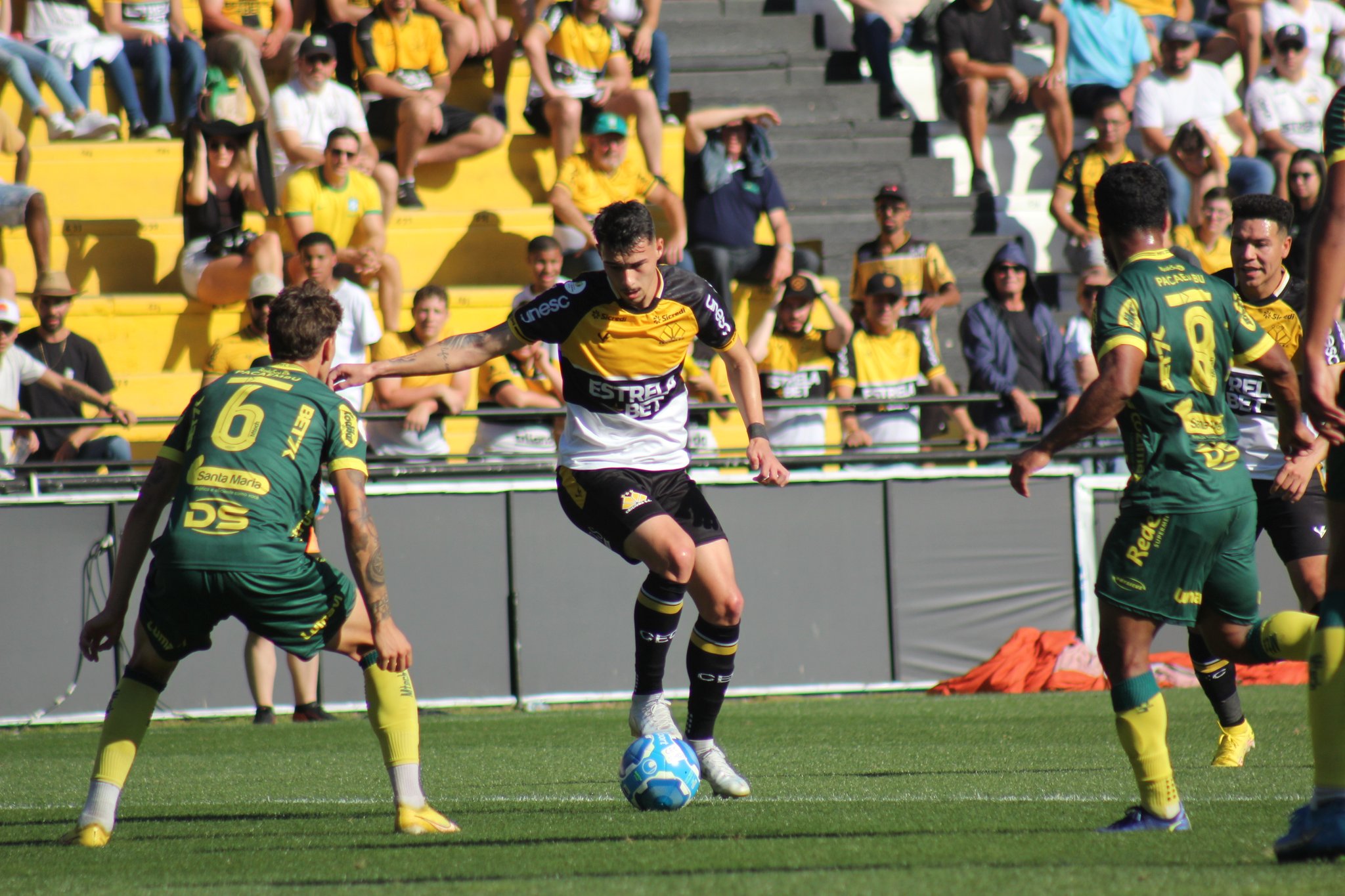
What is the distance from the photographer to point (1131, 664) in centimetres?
504

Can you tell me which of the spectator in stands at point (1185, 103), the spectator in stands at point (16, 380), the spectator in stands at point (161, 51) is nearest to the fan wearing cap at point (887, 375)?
the spectator in stands at point (1185, 103)

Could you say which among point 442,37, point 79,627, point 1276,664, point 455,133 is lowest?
point 1276,664

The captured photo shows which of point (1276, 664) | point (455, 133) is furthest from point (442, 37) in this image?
point (1276, 664)

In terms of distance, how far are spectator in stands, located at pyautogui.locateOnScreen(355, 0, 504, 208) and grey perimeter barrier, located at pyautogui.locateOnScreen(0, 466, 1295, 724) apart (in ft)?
15.0

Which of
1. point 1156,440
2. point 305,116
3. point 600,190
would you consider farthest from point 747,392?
point 305,116

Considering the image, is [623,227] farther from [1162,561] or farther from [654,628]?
[1162,561]

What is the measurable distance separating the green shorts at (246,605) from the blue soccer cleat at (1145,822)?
2.69 meters

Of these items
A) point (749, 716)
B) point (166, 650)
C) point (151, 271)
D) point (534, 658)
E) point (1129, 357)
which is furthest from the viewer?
point (151, 271)

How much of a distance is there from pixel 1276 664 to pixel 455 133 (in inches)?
357

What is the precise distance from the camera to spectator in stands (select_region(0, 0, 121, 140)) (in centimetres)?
1458

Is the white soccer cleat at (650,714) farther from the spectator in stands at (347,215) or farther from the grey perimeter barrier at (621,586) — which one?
the spectator in stands at (347,215)

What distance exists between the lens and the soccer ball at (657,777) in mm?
A: 6008

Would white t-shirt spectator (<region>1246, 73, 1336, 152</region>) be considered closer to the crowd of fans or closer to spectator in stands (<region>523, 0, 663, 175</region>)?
the crowd of fans

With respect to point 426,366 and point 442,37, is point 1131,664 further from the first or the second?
point 442,37
